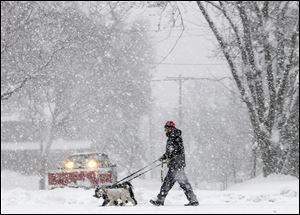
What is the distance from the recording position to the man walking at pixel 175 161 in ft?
35.4

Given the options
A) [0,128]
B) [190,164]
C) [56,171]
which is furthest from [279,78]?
[190,164]

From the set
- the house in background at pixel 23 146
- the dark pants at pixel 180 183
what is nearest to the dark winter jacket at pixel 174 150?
the dark pants at pixel 180 183

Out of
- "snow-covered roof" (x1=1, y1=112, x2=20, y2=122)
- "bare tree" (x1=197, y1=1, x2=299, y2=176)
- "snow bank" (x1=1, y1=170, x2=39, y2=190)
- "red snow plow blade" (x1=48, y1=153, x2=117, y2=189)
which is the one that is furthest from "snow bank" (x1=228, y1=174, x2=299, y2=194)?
"snow-covered roof" (x1=1, y1=112, x2=20, y2=122)

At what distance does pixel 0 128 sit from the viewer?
57406 millimetres

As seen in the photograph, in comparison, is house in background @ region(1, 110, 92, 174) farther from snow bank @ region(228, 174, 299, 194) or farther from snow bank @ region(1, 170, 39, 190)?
snow bank @ region(228, 174, 299, 194)

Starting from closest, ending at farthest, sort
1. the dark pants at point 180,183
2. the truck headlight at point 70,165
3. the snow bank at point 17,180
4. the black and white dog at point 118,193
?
the black and white dog at point 118,193
the dark pants at point 180,183
the truck headlight at point 70,165
the snow bank at point 17,180

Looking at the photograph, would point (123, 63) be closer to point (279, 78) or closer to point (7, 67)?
point (7, 67)

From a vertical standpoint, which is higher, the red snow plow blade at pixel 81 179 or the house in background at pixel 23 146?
the house in background at pixel 23 146

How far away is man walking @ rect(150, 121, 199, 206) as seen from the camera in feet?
35.4

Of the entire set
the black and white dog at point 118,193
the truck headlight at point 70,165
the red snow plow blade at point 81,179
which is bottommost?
the black and white dog at point 118,193

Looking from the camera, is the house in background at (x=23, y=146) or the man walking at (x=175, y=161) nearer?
the man walking at (x=175, y=161)

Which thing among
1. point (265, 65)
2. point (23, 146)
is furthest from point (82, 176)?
point (23, 146)

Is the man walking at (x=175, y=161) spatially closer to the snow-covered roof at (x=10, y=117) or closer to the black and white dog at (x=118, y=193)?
the black and white dog at (x=118, y=193)

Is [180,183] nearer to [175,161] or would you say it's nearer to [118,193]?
[175,161]
